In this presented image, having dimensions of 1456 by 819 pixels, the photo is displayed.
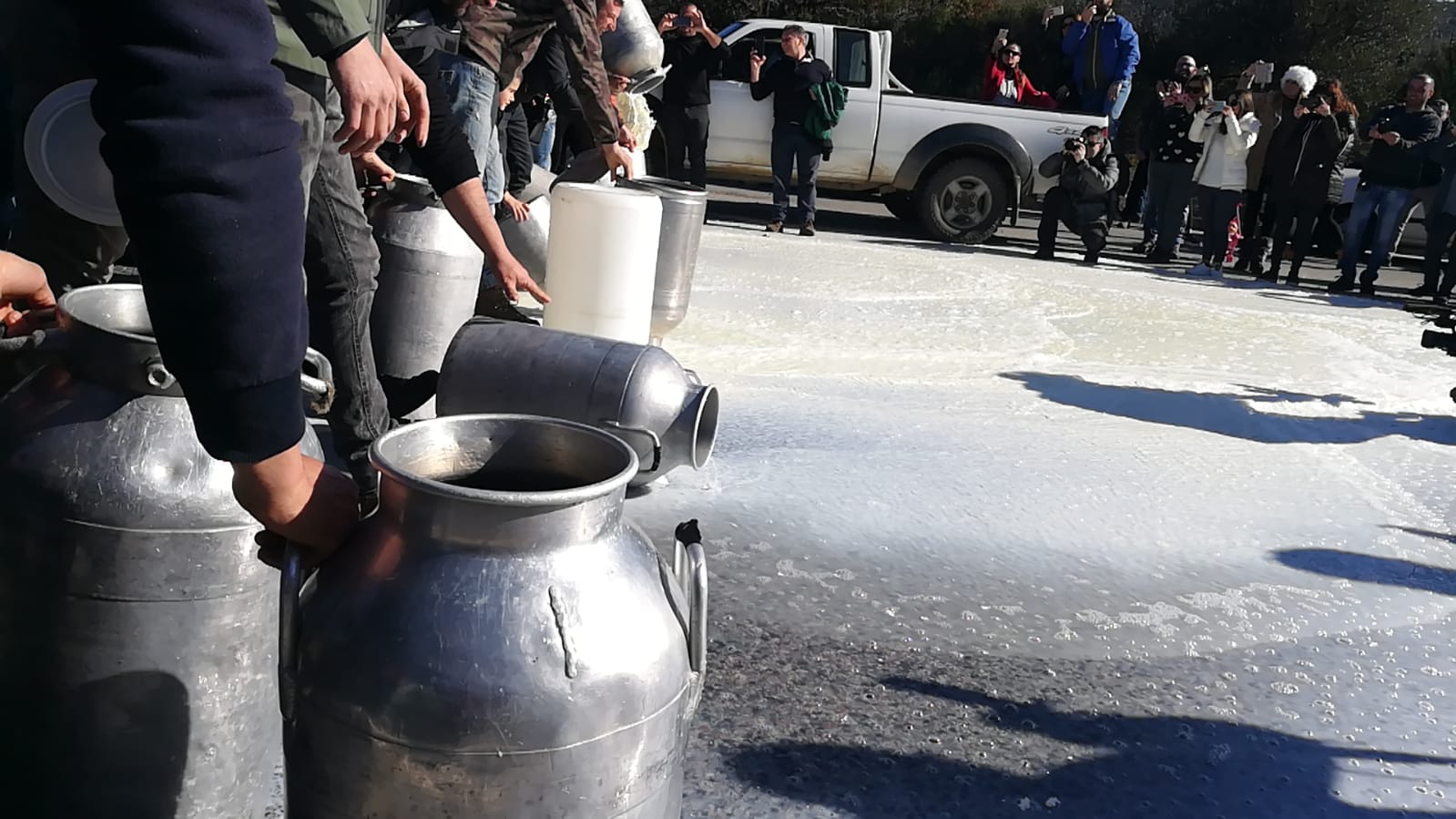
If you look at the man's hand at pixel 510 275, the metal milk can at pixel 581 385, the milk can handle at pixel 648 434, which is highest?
the man's hand at pixel 510 275

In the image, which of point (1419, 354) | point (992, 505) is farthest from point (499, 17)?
point (1419, 354)

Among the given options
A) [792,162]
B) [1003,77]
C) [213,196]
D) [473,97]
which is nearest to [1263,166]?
[1003,77]

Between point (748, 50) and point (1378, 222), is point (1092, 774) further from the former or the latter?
point (748, 50)

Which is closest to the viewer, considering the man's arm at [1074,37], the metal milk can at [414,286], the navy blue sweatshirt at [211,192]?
the navy blue sweatshirt at [211,192]

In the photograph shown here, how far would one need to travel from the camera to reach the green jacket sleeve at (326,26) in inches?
80.9

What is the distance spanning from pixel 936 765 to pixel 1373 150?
36.5 feet

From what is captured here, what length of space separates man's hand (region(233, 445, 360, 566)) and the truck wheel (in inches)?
462

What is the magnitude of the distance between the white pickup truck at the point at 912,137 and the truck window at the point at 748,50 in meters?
0.01

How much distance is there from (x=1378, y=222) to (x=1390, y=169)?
22.5 inches

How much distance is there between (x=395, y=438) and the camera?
164 cm

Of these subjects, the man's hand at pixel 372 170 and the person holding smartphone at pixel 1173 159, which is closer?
the man's hand at pixel 372 170

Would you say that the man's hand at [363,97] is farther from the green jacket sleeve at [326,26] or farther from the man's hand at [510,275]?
the man's hand at [510,275]

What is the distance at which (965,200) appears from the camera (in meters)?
12.9

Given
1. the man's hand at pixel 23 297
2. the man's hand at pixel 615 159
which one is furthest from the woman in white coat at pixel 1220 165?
the man's hand at pixel 23 297
